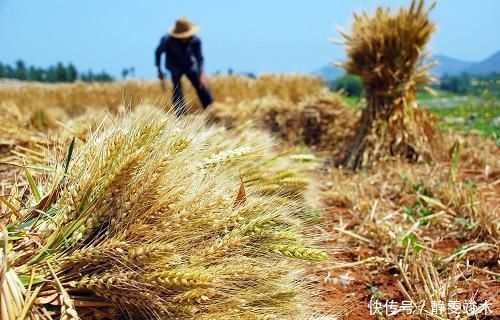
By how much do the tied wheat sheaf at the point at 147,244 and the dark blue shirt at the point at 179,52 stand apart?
8.06 metres

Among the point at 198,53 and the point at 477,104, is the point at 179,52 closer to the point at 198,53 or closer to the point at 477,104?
the point at 198,53

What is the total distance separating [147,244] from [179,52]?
8.44 metres

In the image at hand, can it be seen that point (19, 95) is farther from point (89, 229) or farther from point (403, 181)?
point (89, 229)

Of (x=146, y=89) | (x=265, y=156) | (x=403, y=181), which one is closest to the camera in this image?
(x=265, y=156)

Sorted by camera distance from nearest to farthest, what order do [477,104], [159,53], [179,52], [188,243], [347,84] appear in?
1. [188,243]
2. [477,104]
3. [179,52]
4. [159,53]
5. [347,84]

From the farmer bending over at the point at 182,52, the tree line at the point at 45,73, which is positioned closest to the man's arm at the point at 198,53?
the farmer bending over at the point at 182,52

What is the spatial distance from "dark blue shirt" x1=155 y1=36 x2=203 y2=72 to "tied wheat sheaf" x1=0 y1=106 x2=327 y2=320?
8.06 meters

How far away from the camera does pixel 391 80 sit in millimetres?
5145

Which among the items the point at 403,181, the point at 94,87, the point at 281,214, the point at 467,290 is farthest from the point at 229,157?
the point at 94,87

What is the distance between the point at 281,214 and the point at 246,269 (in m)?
0.21

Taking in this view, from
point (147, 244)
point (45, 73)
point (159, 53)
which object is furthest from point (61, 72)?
point (147, 244)

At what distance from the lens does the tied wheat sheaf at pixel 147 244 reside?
1199 millimetres

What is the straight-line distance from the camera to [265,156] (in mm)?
2773

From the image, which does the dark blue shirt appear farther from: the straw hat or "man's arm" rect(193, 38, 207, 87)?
the straw hat
